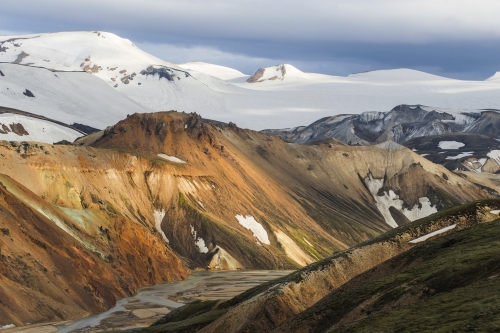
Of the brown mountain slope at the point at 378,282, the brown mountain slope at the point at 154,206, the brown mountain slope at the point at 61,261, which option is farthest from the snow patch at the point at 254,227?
the brown mountain slope at the point at 378,282

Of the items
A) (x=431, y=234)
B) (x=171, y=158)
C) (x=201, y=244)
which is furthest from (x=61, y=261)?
(x=171, y=158)

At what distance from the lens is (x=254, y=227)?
178 m

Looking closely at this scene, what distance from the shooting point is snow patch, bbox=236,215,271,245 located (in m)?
176

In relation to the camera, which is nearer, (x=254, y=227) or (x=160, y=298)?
(x=160, y=298)

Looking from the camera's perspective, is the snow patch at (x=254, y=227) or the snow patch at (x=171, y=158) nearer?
the snow patch at (x=254, y=227)

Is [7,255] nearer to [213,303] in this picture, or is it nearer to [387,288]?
[213,303]

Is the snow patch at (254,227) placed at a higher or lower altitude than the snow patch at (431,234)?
lower

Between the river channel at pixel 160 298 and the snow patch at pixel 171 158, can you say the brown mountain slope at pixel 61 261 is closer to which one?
the river channel at pixel 160 298

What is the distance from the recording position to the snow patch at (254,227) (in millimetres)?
176000

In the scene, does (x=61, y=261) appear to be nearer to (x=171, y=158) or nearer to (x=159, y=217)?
(x=159, y=217)

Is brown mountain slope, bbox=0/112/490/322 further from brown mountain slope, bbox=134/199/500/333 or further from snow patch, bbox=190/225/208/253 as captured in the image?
brown mountain slope, bbox=134/199/500/333

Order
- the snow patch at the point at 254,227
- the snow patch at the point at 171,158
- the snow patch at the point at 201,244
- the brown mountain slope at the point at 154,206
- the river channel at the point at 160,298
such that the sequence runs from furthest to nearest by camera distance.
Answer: the snow patch at the point at 171,158 → the snow patch at the point at 254,227 → the snow patch at the point at 201,244 → the brown mountain slope at the point at 154,206 → the river channel at the point at 160,298

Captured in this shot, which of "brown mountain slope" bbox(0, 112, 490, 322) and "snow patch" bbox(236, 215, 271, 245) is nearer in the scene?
"brown mountain slope" bbox(0, 112, 490, 322)

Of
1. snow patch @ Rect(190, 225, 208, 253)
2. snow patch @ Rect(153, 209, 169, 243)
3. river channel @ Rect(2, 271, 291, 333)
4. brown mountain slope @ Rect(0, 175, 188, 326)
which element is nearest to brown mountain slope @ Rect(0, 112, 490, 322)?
snow patch @ Rect(153, 209, 169, 243)
